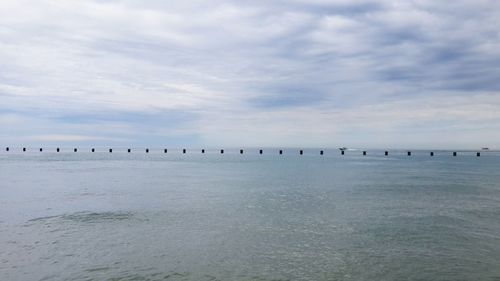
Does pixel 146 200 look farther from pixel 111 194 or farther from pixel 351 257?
pixel 351 257

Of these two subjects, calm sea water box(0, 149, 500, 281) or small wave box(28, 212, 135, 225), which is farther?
small wave box(28, 212, 135, 225)

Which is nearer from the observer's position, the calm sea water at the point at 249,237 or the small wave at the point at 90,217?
the calm sea water at the point at 249,237

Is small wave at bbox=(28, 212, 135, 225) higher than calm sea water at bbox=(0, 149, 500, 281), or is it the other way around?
small wave at bbox=(28, 212, 135, 225)

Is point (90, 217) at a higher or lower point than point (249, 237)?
higher

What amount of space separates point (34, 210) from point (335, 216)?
19.5 metres

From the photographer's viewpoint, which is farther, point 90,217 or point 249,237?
point 90,217

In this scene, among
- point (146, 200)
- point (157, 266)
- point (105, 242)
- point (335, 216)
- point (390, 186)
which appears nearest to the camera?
point (157, 266)

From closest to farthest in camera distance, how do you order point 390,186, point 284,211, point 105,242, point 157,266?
point 157,266 < point 105,242 < point 284,211 < point 390,186

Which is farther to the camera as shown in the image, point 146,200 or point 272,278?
point 146,200

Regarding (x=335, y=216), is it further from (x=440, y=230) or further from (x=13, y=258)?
(x=13, y=258)

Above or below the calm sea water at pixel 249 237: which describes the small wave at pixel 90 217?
above

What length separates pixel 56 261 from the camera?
15227mm

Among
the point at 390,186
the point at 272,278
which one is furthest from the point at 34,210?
the point at 390,186

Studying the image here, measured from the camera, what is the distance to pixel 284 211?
87.1ft
